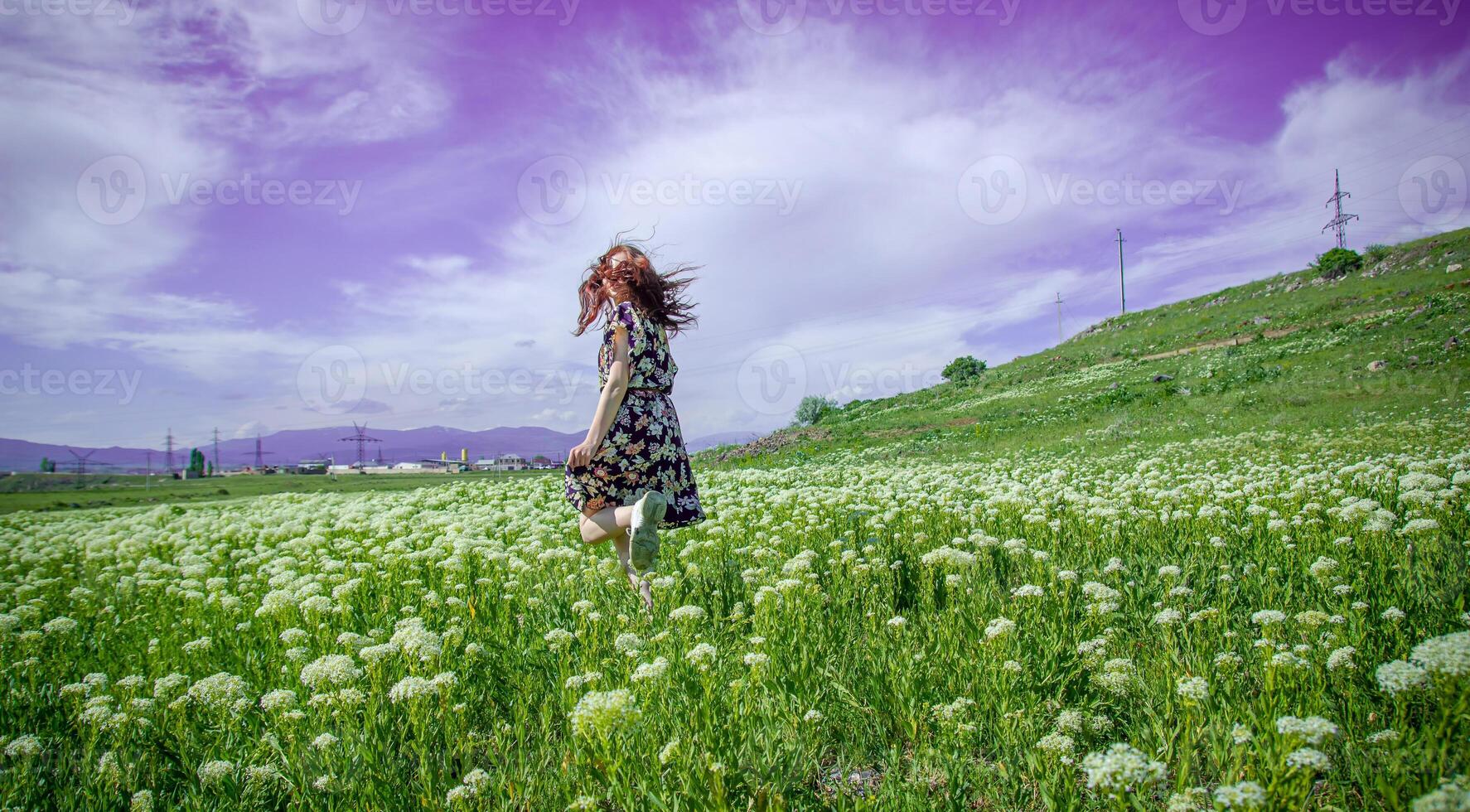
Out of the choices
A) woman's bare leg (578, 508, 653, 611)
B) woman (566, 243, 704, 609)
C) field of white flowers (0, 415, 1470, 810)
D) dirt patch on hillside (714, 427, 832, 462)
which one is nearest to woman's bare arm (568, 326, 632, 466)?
woman (566, 243, 704, 609)

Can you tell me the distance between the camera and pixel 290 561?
6.03 meters

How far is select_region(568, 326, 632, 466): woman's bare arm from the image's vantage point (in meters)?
4.86

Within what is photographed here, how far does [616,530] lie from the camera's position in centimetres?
508

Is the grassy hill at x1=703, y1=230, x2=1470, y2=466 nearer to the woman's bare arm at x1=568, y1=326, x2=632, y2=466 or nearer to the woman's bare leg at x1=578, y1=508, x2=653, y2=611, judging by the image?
the woman's bare leg at x1=578, y1=508, x2=653, y2=611

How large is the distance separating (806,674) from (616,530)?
227 cm

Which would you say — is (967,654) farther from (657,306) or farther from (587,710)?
(657,306)

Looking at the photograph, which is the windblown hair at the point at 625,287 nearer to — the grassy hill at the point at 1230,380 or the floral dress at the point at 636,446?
the floral dress at the point at 636,446

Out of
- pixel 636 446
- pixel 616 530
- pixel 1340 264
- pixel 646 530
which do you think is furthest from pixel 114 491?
pixel 1340 264

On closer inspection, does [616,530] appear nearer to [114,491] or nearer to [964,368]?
[114,491]

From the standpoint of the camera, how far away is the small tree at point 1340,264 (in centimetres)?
4225

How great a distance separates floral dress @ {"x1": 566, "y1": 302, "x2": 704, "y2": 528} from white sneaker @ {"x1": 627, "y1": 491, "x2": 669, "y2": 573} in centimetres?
34

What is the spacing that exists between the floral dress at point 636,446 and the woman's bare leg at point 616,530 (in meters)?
0.08

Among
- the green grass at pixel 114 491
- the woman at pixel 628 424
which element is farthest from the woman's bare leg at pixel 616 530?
the green grass at pixel 114 491

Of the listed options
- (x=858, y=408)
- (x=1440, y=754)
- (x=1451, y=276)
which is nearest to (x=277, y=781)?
(x=1440, y=754)
